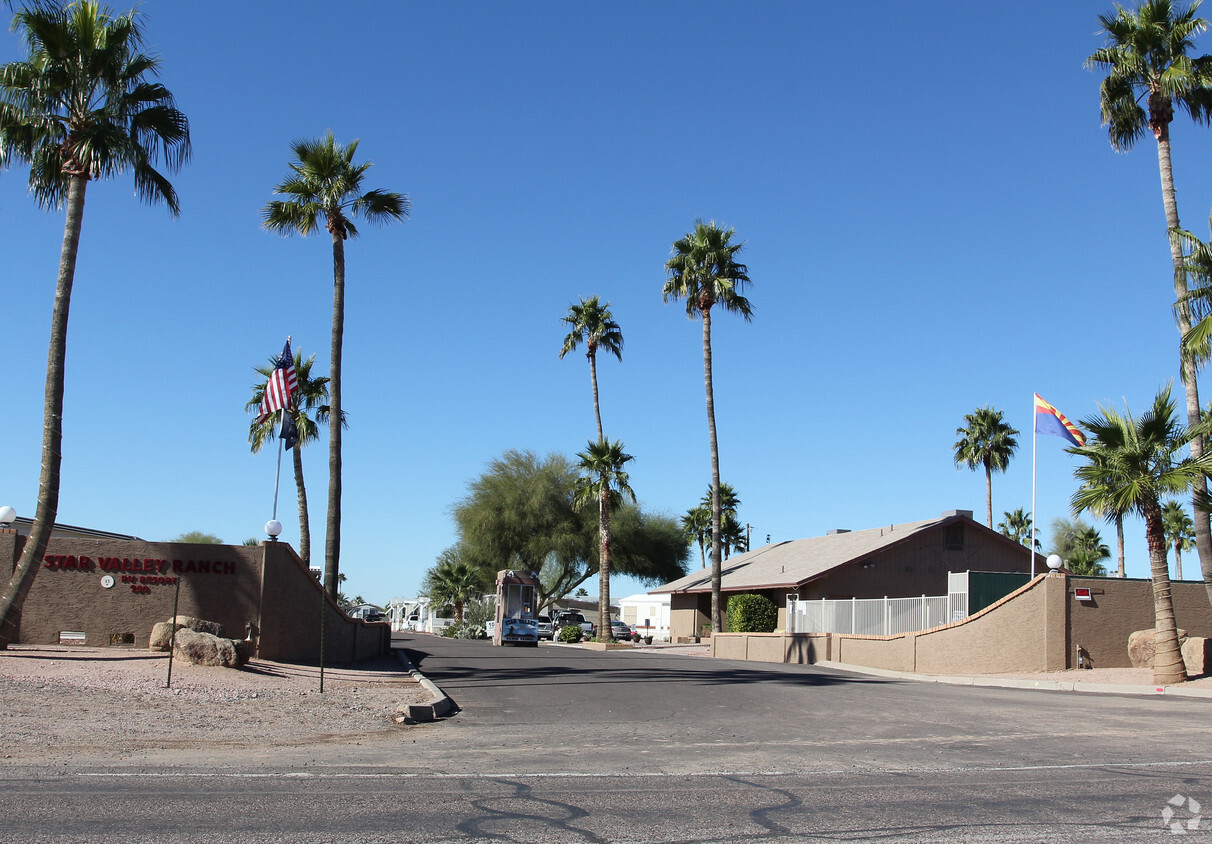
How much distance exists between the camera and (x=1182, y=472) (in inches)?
774

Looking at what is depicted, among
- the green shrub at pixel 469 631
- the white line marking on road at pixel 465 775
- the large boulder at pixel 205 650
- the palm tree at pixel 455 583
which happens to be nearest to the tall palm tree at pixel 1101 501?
the white line marking on road at pixel 465 775

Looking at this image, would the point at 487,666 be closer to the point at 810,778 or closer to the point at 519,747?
the point at 519,747

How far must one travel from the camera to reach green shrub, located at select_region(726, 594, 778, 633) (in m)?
39.8

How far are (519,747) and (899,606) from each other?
20.3 metres

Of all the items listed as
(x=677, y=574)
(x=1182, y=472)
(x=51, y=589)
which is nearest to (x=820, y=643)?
(x=1182, y=472)

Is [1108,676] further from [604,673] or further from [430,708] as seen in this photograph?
[430,708]

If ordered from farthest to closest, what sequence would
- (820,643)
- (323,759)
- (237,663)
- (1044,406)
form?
(820,643) < (1044,406) < (237,663) < (323,759)

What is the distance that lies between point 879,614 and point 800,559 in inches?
541

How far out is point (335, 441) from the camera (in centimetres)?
2286

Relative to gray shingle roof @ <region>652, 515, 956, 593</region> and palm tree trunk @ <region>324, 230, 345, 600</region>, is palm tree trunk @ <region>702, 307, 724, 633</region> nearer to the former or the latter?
gray shingle roof @ <region>652, 515, 956, 593</region>

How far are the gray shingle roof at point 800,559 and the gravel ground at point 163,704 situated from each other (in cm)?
2408

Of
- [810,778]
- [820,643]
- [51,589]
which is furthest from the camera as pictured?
[820,643]

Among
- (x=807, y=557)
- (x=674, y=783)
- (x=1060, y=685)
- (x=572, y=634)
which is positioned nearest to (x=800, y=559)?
(x=807, y=557)

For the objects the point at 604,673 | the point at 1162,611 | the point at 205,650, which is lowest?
the point at 604,673
